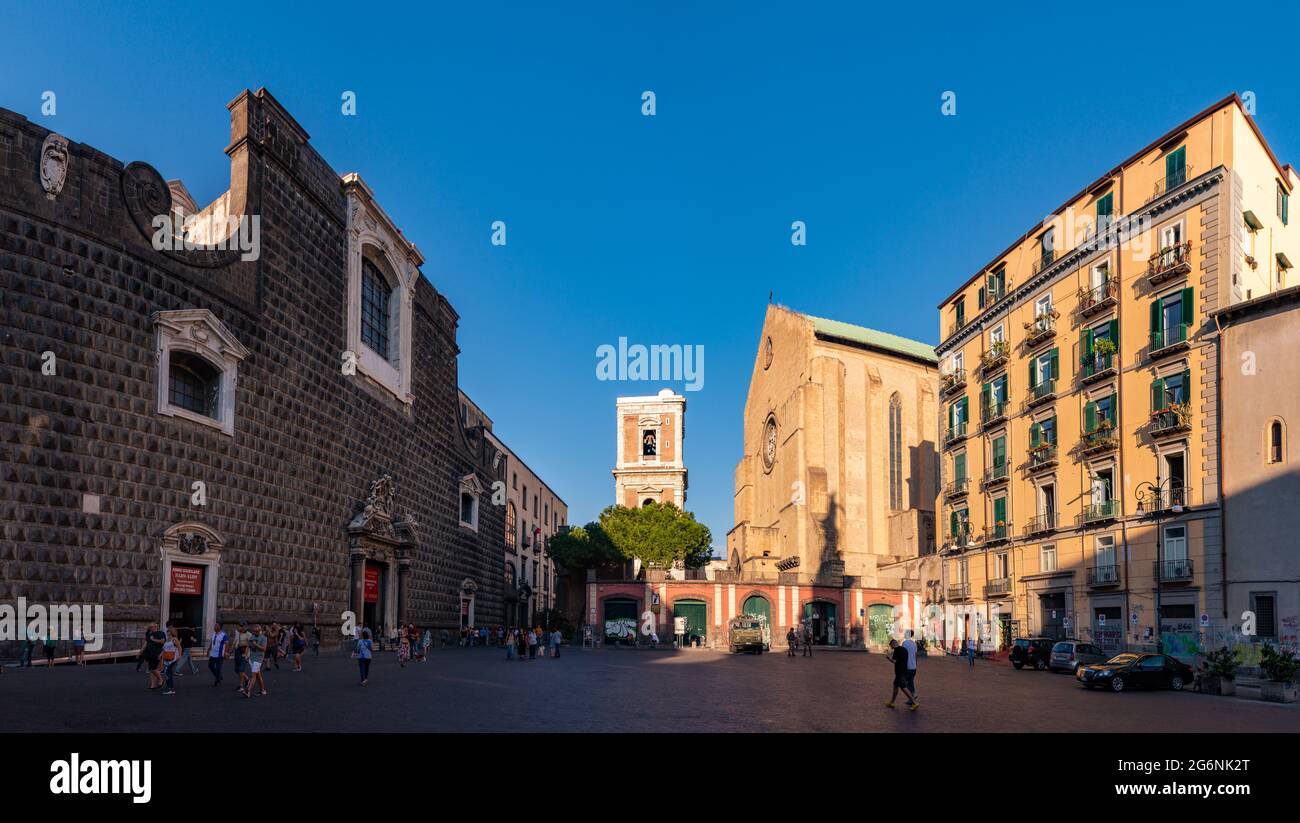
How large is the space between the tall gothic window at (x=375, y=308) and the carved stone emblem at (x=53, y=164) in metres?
16.6

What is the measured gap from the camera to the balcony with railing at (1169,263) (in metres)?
32.7

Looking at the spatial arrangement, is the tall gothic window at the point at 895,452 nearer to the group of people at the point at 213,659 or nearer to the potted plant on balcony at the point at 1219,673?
the potted plant on balcony at the point at 1219,673

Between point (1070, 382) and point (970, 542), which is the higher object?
point (1070, 382)

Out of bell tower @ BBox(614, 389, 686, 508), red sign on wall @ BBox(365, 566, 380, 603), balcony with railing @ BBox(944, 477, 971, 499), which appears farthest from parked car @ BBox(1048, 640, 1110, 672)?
bell tower @ BBox(614, 389, 686, 508)

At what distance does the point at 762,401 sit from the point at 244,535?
63.7 metres

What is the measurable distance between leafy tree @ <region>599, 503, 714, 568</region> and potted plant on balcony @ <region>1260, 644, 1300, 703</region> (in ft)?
156

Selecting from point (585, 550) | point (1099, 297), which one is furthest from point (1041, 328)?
point (585, 550)

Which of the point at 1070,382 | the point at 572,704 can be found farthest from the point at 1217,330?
the point at 572,704

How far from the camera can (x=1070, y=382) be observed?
126 feet

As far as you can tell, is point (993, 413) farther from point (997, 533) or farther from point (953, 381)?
point (997, 533)

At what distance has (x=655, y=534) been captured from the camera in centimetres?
7025

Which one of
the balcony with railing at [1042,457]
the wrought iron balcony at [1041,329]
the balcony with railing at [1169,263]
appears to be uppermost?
the balcony with railing at [1169,263]

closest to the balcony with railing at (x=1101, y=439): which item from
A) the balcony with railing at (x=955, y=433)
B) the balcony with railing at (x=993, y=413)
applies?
the balcony with railing at (x=993, y=413)
